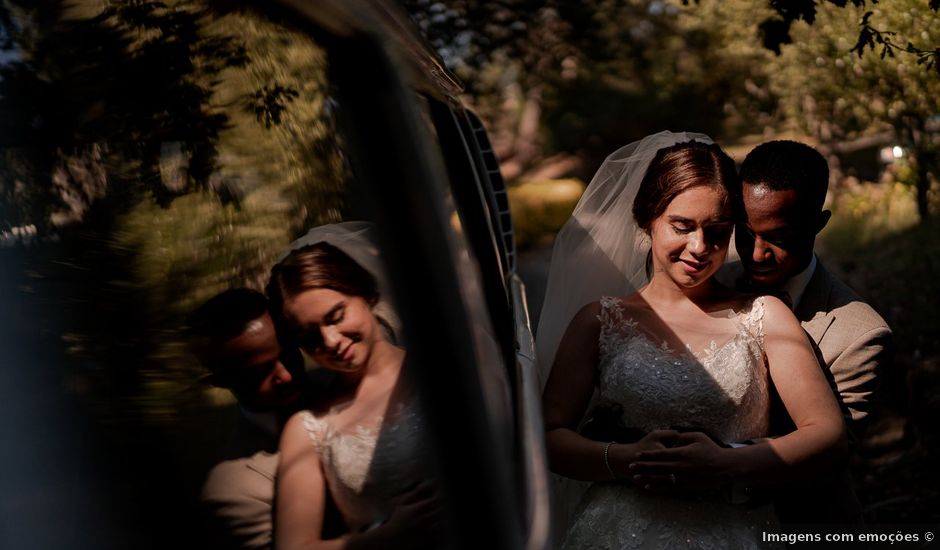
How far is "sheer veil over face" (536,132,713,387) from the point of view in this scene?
3289mm

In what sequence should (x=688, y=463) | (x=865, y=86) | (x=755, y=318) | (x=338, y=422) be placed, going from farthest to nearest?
(x=865, y=86) → (x=755, y=318) → (x=688, y=463) → (x=338, y=422)

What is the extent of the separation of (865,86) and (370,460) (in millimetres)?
8179

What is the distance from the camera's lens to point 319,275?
1.58 metres

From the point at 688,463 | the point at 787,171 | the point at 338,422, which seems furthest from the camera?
the point at 787,171

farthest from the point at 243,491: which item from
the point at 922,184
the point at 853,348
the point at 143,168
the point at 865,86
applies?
the point at 922,184

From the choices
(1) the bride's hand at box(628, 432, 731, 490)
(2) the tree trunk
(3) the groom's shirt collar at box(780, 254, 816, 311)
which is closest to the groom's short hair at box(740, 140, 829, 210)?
(3) the groom's shirt collar at box(780, 254, 816, 311)

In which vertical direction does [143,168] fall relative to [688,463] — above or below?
above

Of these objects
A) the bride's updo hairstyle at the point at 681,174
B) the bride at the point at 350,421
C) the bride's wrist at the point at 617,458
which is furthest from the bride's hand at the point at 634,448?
the bride at the point at 350,421

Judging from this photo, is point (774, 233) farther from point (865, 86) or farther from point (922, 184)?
point (922, 184)

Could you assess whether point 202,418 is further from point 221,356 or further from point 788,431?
point 788,431

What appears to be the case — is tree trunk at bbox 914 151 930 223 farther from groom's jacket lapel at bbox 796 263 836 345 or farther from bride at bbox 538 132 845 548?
bride at bbox 538 132 845 548

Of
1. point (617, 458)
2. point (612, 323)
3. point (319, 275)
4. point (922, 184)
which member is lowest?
point (922, 184)

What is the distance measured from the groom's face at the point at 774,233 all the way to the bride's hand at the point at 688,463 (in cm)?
67

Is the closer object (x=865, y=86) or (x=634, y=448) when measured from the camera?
(x=634, y=448)
